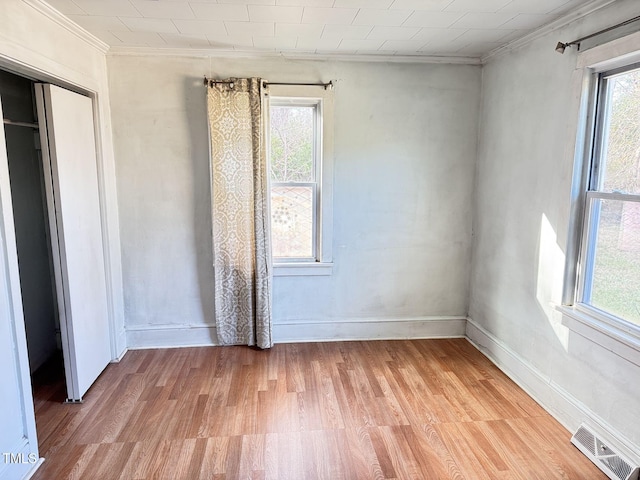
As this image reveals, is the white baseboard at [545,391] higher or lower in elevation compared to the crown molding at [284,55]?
lower

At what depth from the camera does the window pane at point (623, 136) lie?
6.73 ft

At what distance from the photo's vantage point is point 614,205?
217 centimetres

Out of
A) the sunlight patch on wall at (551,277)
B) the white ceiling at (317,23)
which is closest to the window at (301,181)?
the white ceiling at (317,23)

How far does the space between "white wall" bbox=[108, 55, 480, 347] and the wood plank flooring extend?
1.33ft

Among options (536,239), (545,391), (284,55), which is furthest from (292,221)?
(545,391)

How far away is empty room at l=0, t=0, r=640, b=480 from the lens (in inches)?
83.8

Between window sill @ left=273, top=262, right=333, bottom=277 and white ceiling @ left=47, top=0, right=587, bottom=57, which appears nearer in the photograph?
white ceiling @ left=47, top=0, right=587, bottom=57

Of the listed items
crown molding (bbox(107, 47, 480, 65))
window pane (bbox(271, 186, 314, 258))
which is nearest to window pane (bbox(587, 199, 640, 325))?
crown molding (bbox(107, 47, 480, 65))

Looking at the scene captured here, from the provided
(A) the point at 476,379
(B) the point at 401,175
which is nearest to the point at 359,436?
(A) the point at 476,379

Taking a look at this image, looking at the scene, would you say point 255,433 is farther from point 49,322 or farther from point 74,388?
point 49,322

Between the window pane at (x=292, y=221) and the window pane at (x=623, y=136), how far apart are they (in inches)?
84.7

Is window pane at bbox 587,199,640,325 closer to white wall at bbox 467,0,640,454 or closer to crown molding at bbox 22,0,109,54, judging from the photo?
white wall at bbox 467,0,640,454

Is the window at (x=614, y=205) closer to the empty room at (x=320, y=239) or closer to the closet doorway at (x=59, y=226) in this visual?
the empty room at (x=320, y=239)

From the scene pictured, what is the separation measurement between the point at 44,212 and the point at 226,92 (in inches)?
70.7
